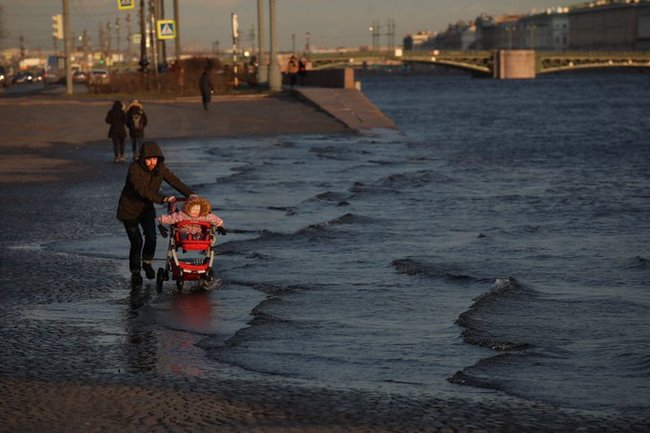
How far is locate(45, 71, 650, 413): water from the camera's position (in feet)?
26.4

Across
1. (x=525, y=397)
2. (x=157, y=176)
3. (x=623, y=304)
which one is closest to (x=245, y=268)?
(x=157, y=176)

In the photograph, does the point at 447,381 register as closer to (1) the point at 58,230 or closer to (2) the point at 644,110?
(1) the point at 58,230

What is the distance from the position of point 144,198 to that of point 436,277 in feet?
8.21

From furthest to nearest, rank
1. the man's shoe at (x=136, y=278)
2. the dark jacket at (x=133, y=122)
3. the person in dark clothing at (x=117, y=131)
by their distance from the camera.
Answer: the dark jacket at (x=133, y=122) → the person in dark clothing at (x=117, y=131) → the man's shoe at (x=136, y=278)

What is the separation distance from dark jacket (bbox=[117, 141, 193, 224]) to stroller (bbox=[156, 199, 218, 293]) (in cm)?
23

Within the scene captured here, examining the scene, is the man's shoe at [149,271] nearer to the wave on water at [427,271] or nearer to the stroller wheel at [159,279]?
the stroller wheel at [159,279]

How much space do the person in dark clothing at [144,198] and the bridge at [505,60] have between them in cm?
13225

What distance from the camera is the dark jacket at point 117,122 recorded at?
26391mm

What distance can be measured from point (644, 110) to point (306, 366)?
59461mm

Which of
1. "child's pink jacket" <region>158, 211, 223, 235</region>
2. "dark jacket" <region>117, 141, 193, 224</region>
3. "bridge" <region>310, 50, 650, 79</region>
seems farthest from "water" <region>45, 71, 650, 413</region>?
"bridge" <region>310, 50, 650, 79</region>

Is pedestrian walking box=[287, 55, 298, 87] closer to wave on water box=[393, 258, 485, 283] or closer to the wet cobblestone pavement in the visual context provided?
wave on water box=[393, 258, 485, 283]

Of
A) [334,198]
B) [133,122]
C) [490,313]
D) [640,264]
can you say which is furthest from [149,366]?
[133,122]

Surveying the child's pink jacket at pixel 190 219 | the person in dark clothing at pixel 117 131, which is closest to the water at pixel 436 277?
the child's pink jacket at pixel 190 219

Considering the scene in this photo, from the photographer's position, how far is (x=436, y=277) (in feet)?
39.0
